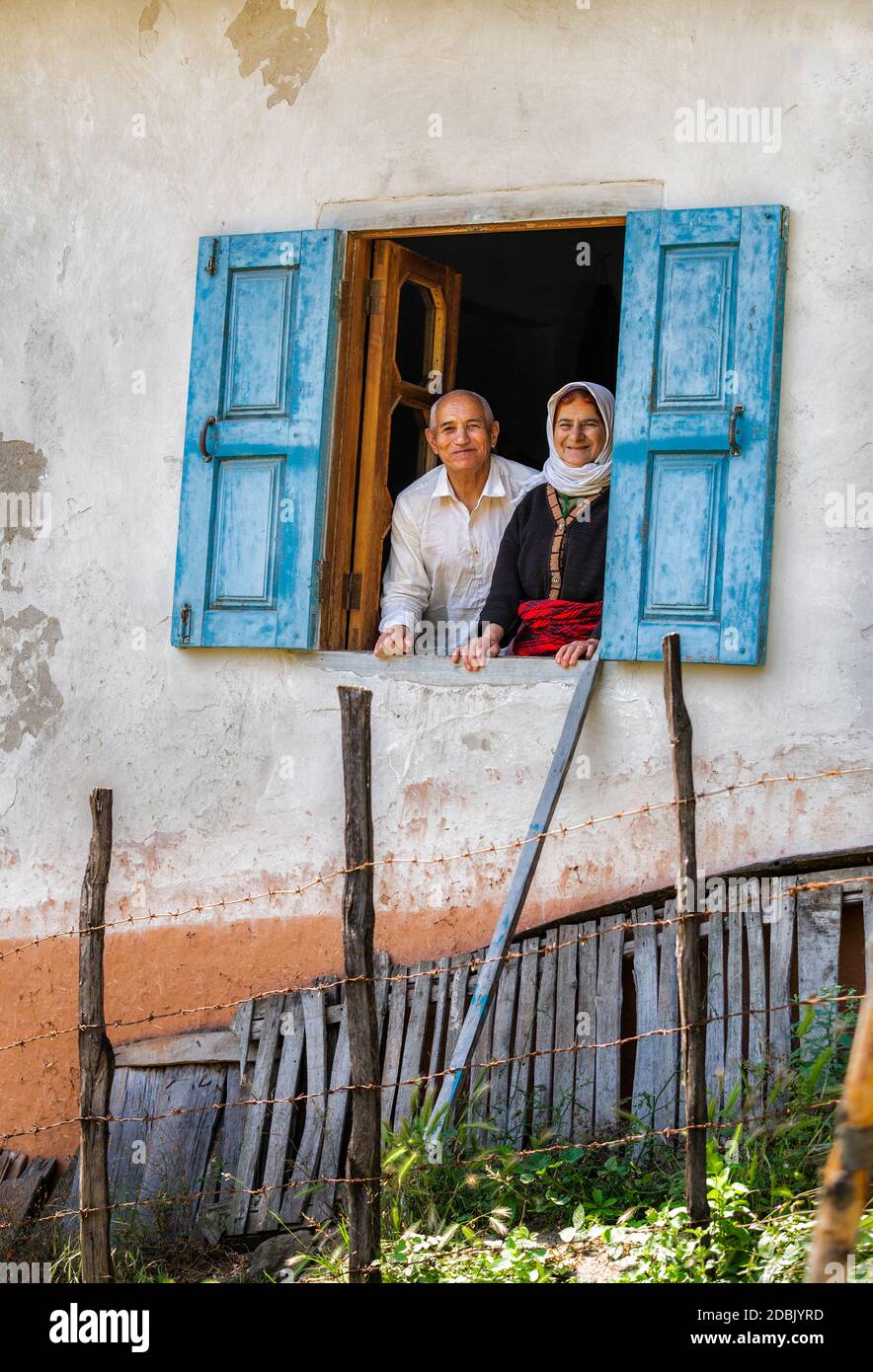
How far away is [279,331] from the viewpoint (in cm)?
619

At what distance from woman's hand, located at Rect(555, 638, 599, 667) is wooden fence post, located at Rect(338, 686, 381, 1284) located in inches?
70.4

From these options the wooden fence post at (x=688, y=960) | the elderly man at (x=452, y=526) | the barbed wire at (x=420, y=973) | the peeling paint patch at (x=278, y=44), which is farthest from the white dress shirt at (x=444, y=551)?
the wooden fence post at (x=688, y=960)

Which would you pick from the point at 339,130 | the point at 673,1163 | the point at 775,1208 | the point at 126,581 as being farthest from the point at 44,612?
the point at 775,1208

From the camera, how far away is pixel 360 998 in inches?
160

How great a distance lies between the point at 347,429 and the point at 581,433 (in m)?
0.85

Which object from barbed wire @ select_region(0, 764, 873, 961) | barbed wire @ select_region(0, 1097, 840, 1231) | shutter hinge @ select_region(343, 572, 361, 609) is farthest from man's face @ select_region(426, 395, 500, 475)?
barbed wire @ select_region(0, 1097, 840, 1231)

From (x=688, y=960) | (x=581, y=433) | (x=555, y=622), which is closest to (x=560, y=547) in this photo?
(x=555, y=622)

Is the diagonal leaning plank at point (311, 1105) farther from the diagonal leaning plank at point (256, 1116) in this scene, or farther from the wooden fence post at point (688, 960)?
the wooden fence post at point (688, 960)

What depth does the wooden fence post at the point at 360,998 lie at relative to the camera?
13.1 ft

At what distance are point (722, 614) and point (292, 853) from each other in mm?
1785

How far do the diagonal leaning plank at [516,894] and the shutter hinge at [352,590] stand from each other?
983 mm

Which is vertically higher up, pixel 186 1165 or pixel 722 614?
pixel 722 614

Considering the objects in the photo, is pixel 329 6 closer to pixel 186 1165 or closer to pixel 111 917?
pixel 111 917
